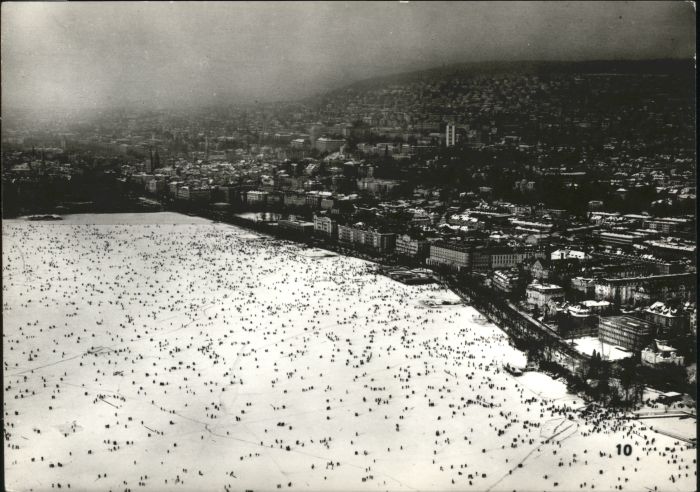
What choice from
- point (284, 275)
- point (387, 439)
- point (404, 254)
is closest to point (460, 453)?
point (387, 439)

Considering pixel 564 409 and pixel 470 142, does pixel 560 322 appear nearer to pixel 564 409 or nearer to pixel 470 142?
pixel 564 409

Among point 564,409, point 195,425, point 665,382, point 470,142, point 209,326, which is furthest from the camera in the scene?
point 470,142

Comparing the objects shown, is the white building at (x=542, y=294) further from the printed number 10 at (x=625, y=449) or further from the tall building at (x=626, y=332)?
the printed number 10 at (x=625, y=449)

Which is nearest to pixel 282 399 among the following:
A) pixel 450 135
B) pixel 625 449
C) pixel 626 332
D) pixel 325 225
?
pixel 625 449

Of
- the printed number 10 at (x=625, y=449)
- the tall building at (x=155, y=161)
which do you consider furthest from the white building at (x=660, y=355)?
the tall building at (x=155, y=161)

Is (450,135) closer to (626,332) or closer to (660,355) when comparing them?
(626,332)

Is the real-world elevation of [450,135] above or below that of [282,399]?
above
